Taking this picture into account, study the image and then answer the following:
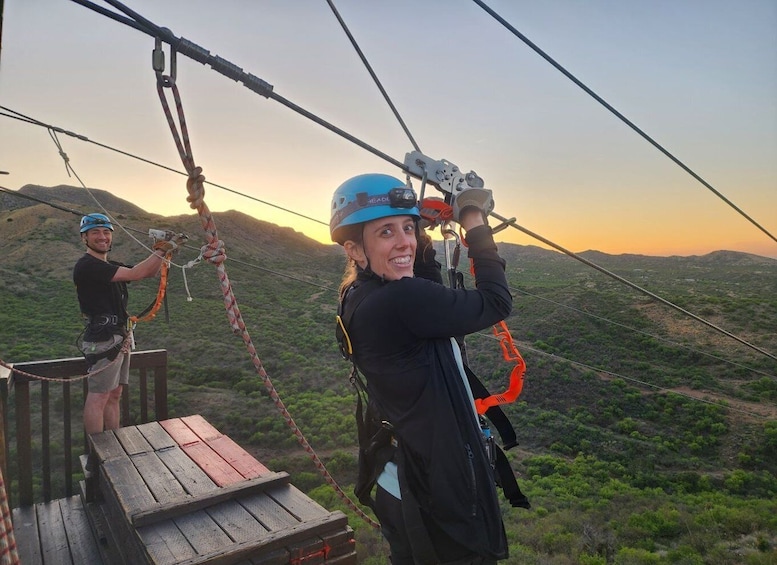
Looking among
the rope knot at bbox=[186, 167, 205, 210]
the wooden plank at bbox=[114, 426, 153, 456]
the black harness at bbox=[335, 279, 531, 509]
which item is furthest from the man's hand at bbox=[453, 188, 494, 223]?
the wooden plank at bbox=[114, 426, 153, 456]

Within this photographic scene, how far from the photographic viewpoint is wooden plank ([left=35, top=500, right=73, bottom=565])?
12.3 feet

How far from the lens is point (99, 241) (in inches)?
193

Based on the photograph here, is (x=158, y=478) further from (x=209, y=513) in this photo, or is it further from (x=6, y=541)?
(x=6, y=541)

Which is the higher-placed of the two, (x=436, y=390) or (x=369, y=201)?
(x=369, y=201)

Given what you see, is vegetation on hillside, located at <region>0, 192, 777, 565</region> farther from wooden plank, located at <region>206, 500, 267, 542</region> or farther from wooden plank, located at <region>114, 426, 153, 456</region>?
wooden plank, located at <region>206, 500, 267, 542</region>

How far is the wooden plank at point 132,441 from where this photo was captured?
421 centimetres

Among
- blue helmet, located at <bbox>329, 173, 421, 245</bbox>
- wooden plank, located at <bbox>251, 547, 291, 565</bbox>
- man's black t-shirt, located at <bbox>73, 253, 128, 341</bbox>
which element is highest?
blue helmet, located at <bbox>329, 173, 421, 245</bbox>

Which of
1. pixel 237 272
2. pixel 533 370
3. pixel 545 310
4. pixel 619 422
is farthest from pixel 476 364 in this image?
pixel 237 272

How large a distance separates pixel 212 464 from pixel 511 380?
265 centimetres

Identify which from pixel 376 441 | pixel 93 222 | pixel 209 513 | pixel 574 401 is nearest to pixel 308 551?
pixel 209 513

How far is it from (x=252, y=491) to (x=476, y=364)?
19.5 metres

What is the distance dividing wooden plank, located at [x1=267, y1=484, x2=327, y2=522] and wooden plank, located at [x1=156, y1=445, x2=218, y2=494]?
518 mm

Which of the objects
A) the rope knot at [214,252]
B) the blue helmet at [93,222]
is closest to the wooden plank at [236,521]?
the rope knot at [214,252]

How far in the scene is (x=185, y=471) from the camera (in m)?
→ 3.75
